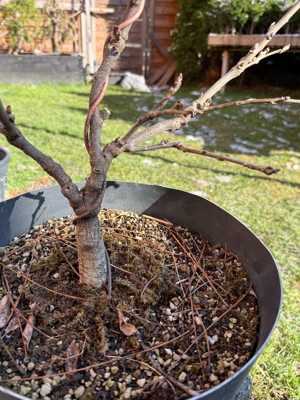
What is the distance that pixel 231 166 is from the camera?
3.03 metres

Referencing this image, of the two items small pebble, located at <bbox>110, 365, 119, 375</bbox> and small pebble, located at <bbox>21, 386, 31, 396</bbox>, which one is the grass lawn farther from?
small pebble, located at <bbox>21, 386, 31, 396</bbox>

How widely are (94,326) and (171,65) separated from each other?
707 centimetres

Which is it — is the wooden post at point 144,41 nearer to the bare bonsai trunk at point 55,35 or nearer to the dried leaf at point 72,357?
the bare bonsai trunk at point 55,35

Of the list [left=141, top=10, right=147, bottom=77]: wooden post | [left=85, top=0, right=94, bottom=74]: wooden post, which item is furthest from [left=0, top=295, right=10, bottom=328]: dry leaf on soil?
[left=141, top=10, right=147, bottom=77]: wooden post

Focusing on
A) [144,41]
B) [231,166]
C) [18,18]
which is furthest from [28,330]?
[144,41]

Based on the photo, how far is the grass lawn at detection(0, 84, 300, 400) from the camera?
1430 millimetres

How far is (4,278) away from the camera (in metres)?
1.01

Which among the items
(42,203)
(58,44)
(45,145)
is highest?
(58,44)

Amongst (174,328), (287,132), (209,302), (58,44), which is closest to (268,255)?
(209,302)

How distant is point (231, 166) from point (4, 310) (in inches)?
101

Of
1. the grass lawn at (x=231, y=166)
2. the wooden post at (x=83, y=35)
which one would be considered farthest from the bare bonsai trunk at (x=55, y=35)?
the grass lawn at (x=231, y=166)

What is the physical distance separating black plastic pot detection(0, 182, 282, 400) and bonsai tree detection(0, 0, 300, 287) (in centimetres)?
37

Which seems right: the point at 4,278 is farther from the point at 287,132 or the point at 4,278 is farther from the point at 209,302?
the point at 287,132

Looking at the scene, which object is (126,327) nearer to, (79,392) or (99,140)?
(79,392)
